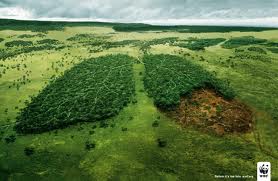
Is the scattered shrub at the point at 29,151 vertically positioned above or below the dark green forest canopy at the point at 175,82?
below

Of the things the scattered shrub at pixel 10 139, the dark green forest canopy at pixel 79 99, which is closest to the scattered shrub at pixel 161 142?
the dark green forest canopy at pixel 79 99

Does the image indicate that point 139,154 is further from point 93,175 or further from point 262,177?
point 262,177

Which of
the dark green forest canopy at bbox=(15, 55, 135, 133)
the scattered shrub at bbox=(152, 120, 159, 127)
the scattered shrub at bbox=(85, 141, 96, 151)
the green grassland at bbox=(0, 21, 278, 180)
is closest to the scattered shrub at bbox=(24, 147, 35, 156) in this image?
the green grassland at bbox=(0, 21, 278, 180)

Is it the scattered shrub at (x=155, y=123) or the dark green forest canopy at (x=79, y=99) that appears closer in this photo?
the scattered shrub at (x=155, y=123)

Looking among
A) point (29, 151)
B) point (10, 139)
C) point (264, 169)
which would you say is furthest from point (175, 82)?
point (10, 139)

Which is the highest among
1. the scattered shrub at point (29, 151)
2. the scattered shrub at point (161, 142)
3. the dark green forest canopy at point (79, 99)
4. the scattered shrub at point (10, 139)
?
the dark green forest canopy at point (79, 99)

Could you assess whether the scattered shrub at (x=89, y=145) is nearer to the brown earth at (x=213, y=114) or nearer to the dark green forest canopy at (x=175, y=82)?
the brown earth at (x=213, y=114)

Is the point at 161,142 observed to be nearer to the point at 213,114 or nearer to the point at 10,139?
the point at 213,114
